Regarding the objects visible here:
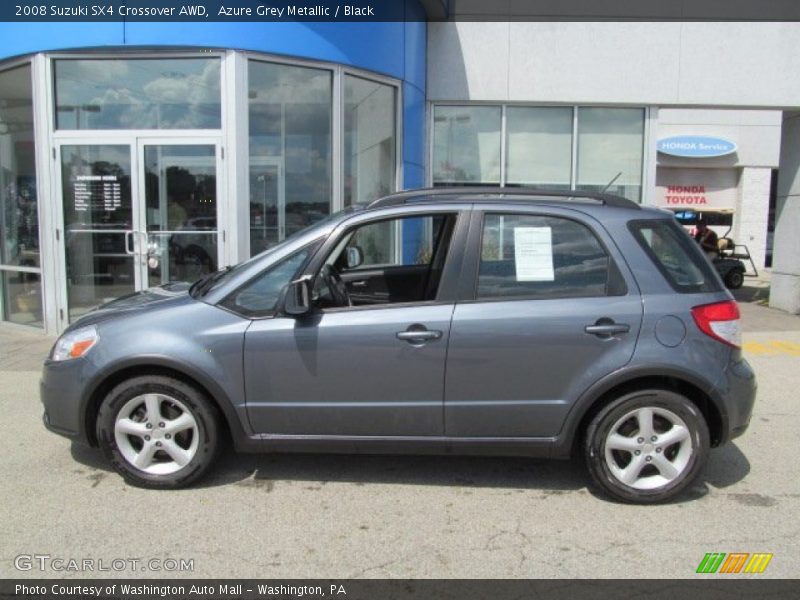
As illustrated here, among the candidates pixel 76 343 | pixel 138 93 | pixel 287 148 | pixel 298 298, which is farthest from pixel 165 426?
pixel 138 93

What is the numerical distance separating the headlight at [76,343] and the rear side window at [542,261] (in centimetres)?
224

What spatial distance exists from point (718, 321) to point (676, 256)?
0.43 m

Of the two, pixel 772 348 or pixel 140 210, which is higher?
pixel 140 210

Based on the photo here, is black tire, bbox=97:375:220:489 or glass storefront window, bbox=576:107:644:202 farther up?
glass storefront window, bbox=576:107:644:202

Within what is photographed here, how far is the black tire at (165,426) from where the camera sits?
3.80 m

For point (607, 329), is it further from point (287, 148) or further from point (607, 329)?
point (287, 148)

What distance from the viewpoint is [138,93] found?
317 inches

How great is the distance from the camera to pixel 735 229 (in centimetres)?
2305

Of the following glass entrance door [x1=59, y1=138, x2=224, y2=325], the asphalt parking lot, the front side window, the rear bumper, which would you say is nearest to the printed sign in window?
the front side window

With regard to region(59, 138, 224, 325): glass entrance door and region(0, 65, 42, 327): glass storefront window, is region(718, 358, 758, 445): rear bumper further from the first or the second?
region(0, 65, 42, 327): glass storefront window

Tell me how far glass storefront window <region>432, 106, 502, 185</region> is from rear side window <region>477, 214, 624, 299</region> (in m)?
7.16

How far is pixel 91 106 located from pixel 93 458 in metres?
5.26

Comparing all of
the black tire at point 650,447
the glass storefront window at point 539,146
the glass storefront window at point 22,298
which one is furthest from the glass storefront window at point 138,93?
the black tire at point 650,447

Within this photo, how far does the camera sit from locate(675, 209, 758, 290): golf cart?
1594cm
